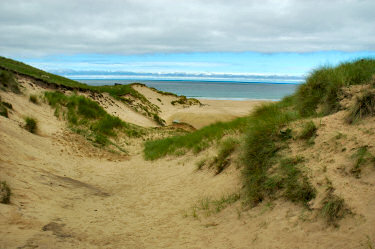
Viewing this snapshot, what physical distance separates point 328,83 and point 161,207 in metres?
4.92

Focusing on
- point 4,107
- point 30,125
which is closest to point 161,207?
point 30,125

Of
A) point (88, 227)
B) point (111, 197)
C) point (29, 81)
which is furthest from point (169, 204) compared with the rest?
point (29, 81)

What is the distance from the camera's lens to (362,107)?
627 cm

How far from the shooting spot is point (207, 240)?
18.0 feet

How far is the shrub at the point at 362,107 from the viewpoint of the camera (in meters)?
6.11

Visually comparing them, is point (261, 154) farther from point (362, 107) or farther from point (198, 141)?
point (198, 141)

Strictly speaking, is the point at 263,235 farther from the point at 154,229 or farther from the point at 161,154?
the point at 161,154

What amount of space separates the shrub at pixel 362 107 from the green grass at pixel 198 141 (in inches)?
166

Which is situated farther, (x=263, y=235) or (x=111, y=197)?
(x=111, y=197)

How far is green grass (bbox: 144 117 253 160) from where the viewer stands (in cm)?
1170

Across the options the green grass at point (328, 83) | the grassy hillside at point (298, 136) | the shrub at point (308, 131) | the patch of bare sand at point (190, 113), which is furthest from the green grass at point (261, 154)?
the patch of bare sand at point (190, 113)

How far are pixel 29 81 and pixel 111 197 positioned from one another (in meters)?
13.7

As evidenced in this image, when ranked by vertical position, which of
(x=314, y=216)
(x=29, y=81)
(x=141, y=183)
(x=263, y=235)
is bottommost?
(x=141, y=183)

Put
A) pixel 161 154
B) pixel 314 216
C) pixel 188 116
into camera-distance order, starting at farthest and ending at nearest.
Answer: pixel 188 116 < pixel 161 154 < pixel 314 216
